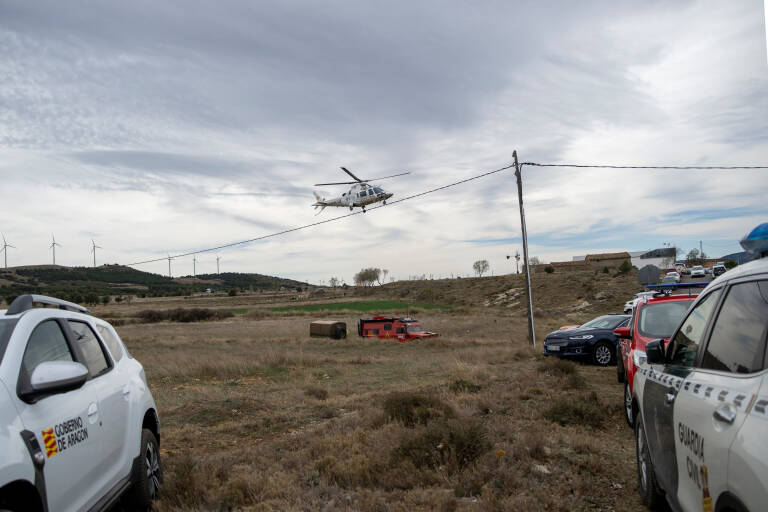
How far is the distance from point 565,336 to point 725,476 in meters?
14.1

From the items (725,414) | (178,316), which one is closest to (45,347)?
(725,414)

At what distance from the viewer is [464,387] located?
37.6 ft

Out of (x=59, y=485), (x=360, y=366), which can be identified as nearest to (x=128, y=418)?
(x=59, y=485)

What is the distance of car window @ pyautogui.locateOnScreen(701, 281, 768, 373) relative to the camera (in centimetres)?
249

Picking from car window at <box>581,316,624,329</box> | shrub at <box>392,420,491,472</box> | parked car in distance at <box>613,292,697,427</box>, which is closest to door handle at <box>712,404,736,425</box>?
shrub at <box>392,420,491,472</box>

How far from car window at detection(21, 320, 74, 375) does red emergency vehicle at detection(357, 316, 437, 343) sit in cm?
2806

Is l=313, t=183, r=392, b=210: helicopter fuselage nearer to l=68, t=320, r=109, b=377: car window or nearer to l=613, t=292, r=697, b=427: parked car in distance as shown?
l=613, t=292, r=697, b=427: parked car in distance

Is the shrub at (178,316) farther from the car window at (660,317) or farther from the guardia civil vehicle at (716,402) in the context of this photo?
the guardia civil vehicle at (716,402)

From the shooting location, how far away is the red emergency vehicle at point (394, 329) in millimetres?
32562

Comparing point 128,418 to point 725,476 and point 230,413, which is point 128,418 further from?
point 230,413

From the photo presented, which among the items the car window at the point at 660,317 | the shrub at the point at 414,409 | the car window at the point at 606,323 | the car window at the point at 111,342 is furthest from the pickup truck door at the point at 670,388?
the car window at the point at 606,323

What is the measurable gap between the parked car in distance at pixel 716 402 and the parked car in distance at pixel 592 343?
11.7 m

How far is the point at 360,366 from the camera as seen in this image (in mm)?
20875

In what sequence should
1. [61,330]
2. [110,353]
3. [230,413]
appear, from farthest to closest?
1. [230,413]
2. [110,353]
3. [61,330]
